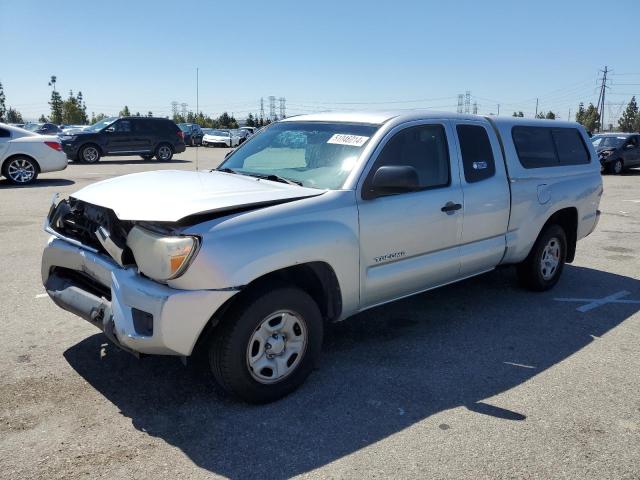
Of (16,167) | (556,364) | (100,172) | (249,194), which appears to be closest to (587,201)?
(556,364)

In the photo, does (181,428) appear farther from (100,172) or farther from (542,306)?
(100,172)

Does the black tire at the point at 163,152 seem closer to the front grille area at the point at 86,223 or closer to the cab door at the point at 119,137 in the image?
the cab door at the point at 119,137

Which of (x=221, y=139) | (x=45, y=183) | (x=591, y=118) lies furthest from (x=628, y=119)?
(x=45, y=183)

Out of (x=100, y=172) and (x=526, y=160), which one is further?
(x=100, y=172)

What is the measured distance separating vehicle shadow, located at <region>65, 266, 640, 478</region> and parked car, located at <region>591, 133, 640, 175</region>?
17882mm

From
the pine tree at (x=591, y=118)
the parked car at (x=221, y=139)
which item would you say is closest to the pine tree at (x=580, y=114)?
the pine tree at (x=591, y=118)

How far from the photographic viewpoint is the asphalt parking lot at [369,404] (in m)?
3.03

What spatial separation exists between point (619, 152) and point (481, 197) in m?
19.5

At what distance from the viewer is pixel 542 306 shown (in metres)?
5.72

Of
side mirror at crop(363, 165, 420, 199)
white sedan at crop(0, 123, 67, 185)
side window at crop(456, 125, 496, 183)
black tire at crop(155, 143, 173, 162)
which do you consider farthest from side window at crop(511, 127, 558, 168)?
black tire at crop(155, 143, 173, 162)

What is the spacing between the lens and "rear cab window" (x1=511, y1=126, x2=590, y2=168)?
5.67 meters

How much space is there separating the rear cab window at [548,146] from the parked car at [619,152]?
54.5 feet

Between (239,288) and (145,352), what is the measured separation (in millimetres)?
654

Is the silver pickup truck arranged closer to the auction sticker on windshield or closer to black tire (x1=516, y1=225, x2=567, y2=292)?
the auction sticker on windshield
